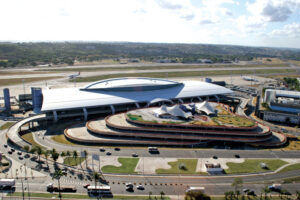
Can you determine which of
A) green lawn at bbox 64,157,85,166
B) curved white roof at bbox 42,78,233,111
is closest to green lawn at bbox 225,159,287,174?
green lawn at bbox 64,157,85,166

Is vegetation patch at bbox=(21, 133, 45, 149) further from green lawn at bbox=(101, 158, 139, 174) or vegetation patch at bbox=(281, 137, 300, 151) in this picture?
vegetation patch at bbox=(281, 137, 300, 151)

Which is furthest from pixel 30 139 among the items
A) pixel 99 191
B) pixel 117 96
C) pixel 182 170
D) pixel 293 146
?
pixel 293 146

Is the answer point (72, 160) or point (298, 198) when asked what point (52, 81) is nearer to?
point (72, 160)

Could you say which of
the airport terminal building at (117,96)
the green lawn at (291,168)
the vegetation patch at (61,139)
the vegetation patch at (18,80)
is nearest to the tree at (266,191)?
the green lawn at (291,168)

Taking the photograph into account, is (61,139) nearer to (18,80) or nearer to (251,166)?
(251,166)

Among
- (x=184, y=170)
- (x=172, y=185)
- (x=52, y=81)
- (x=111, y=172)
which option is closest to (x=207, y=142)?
(x=184, y=170)

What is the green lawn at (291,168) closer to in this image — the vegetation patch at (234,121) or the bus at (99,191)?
the vegetation patch at (234,121)
